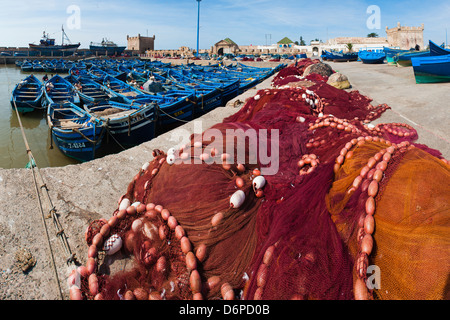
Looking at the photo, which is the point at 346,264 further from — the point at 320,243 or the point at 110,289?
the point at 110,289

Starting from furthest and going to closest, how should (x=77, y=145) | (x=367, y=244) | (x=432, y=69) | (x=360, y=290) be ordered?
(x=432, y=69) → (x=77, y=145) → (x=367, y=244) → (x=360, y=290)

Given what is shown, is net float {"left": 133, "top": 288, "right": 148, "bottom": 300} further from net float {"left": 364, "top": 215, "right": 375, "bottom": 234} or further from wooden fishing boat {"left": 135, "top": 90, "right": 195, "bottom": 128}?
wooden fishing boat {"left": 135, "top": 90, "right": 195, "bottom": 128}

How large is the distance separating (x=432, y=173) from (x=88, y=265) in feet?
8.86

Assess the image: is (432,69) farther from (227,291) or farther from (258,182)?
(227,291)

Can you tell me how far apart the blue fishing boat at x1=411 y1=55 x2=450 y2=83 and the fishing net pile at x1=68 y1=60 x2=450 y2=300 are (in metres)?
8.61

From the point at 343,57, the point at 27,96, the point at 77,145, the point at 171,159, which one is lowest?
the point at 77,145

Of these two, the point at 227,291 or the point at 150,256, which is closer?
the point at 227,291

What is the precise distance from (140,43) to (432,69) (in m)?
80.5

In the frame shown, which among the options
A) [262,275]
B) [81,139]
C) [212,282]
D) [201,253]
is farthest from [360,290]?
[81,139]

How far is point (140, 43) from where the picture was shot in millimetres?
75562

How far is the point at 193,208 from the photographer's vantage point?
2.21 meters

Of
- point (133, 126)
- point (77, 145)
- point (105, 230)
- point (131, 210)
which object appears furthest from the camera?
point (133, 126)

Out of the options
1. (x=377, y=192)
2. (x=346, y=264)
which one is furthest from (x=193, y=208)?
(x=377, y=192)

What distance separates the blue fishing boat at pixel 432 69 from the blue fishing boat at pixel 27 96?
18713mm
